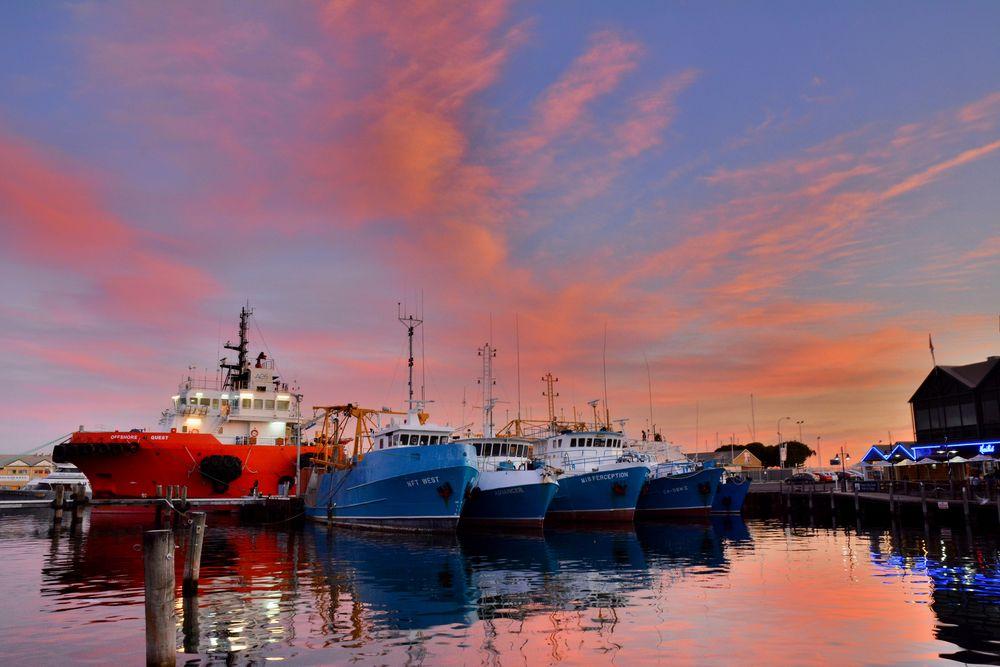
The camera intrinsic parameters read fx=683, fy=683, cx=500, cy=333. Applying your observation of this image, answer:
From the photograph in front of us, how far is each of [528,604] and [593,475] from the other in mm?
28405

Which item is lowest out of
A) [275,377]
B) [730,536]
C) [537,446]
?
[730,536]

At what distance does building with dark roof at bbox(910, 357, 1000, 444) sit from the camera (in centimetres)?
5412

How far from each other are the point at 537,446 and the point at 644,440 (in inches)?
943

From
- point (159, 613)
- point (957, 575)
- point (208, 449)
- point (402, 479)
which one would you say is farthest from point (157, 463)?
point (957, 575)

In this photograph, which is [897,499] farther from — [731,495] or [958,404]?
[958,404]

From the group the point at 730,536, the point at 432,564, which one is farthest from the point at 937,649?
the point at 730,536

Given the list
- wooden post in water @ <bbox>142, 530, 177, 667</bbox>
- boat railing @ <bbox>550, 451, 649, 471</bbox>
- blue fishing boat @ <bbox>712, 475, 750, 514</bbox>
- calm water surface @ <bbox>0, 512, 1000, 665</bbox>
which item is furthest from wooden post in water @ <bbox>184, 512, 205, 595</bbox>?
blue fishing boat @ <bbox>712, 475, 750, 514</bbox>

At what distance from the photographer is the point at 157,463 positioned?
161 ft

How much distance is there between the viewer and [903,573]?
2102cm

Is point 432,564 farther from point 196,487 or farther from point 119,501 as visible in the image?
point 196,487

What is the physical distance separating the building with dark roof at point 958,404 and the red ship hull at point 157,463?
54996 mm

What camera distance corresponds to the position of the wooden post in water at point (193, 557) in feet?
56.7

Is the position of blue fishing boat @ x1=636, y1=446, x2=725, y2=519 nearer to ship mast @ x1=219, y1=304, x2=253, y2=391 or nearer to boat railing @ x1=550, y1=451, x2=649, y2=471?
boat railing @ x1=550, y1=451, x2=649, y2=471

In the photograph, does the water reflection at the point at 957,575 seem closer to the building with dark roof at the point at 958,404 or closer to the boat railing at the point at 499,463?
the boat railing at the point at 499,463
